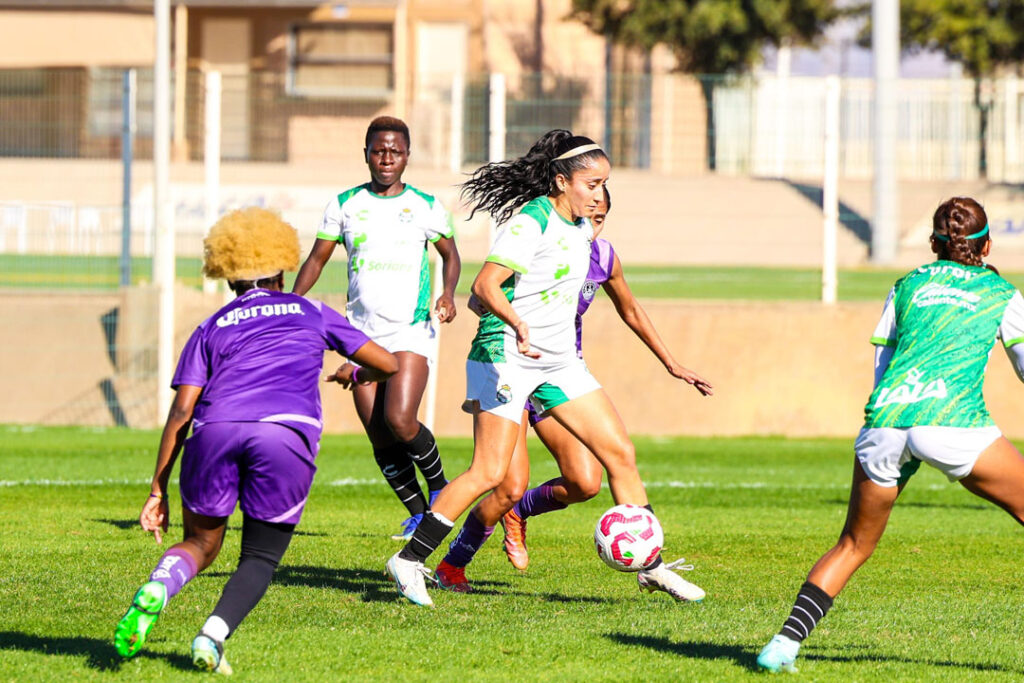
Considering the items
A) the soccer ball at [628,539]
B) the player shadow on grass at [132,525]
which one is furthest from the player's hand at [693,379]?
the player shadow on grass at [132,525]

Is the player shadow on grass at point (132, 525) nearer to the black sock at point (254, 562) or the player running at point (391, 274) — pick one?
the player running at point (391, 274)

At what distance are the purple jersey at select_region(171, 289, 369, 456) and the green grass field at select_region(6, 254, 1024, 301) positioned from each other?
10234 mm

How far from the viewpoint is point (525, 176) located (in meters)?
7.37

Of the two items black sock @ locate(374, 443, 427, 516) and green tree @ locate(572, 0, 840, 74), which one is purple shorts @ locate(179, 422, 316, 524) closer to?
black sock @ locate(374, 443, 427, 516)

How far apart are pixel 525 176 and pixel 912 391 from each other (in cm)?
251

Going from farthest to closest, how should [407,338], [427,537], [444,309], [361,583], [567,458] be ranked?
[407,338]
[444,309]
[361,583]
[567,458]
[427,537]

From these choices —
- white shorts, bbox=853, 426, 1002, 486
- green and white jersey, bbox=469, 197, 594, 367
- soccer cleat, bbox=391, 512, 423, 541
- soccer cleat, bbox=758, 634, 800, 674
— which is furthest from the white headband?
soccer cleat, bbox=391, 512, 423, 541

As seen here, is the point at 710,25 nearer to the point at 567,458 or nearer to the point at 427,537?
the point at 567,458

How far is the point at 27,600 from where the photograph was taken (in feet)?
22.2

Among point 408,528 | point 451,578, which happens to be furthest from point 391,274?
point 451,578

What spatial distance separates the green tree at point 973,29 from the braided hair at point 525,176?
3452cm

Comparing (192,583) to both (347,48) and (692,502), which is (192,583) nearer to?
(692,502)

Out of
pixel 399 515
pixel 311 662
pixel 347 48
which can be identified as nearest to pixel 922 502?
pixel 399 515

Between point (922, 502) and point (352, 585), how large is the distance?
17.9 ft
